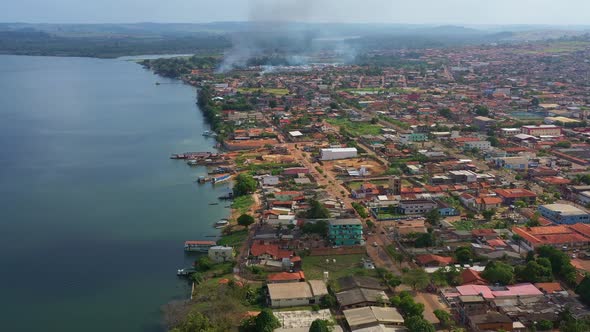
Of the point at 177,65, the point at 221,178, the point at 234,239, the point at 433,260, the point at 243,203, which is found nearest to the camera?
the point at 433,260

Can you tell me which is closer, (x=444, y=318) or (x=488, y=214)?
(x=444, y=318)

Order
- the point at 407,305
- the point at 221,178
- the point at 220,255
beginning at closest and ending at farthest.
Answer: the point at 407,305 < the point at 220,255 < the point at 221,178

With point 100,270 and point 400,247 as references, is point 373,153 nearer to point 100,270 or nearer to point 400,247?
point 400,247

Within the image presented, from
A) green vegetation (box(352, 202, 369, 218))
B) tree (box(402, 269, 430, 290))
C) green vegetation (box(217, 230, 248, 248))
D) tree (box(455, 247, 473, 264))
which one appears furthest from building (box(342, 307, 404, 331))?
green vegetation (box(352, 202, 369, 218))

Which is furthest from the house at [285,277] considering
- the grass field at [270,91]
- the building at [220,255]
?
the grass field at [270,91]

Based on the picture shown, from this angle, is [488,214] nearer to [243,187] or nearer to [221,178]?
[243,187]

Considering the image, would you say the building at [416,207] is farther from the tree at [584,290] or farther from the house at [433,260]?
the tree at [584,290]

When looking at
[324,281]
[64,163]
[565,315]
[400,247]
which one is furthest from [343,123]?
[565,315]

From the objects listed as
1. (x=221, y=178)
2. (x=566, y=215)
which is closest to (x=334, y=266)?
(x=566, y=215)
